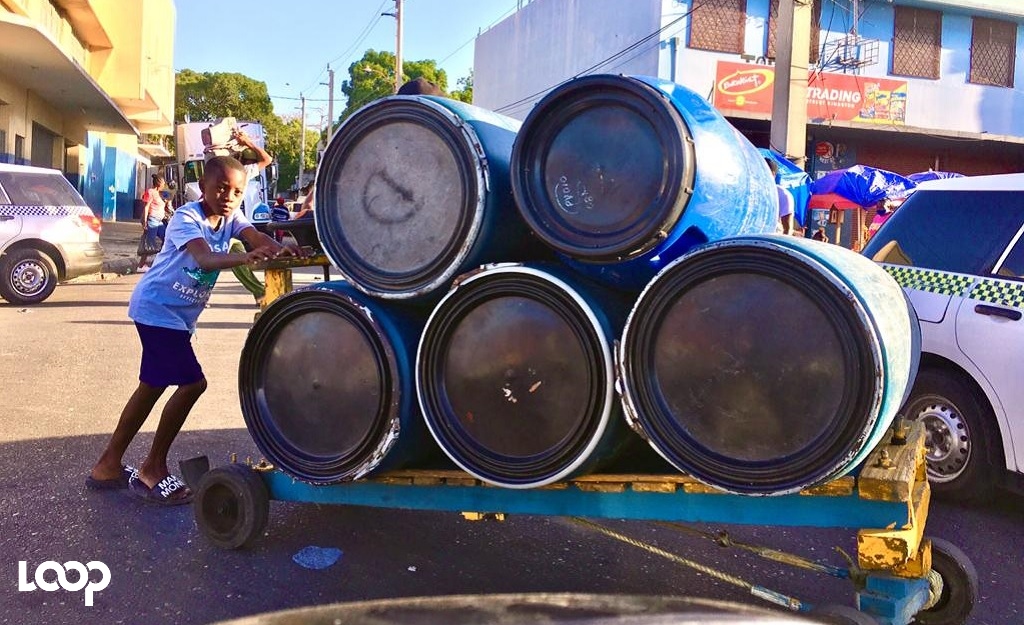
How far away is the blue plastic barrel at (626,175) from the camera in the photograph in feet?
9.17

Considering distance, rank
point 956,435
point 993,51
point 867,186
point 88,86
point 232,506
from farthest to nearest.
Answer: point 993,51
point 88,86
point 867,186
point 956,435
point 232,506

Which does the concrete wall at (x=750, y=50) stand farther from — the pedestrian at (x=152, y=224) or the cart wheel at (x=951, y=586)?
the cart wheel at (x=951, y=586)

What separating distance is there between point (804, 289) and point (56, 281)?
11.7 metres

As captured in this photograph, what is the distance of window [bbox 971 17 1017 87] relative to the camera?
24.2 meters

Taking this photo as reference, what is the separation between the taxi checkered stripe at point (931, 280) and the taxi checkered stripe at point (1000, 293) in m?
0.08

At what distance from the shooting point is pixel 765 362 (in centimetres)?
257

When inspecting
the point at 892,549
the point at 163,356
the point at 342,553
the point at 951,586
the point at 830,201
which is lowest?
the point at 342,553

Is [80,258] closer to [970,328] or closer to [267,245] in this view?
[267,245]

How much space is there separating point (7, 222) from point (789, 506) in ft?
38.1

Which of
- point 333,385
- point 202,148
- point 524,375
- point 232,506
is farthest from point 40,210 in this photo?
point 202,148

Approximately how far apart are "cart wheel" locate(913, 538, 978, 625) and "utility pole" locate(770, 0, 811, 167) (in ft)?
30.1

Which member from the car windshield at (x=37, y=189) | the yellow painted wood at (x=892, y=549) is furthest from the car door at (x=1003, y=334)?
the car windshield at (x=37, y=189)

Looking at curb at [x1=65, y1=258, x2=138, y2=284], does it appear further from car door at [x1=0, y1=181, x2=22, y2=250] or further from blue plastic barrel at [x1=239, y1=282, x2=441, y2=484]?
blue plastic barrel at [x1=239, y1=282, x2=441, y2=484]

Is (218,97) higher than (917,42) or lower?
higher
